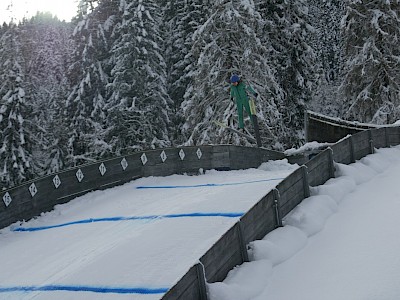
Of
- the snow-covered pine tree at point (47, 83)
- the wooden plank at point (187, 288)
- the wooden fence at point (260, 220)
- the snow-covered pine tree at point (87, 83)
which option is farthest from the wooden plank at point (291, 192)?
the snow-covered pine tree at point (47, 83)

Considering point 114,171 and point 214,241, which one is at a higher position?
point 114,171

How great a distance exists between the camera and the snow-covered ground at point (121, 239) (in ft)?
23.1

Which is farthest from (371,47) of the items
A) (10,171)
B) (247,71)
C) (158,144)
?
(10,171)

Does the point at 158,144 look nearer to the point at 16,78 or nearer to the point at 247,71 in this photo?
the point at 247,71

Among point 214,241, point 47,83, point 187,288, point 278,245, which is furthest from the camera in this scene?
point 47,83

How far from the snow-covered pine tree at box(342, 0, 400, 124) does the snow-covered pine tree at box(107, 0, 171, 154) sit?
10637mm

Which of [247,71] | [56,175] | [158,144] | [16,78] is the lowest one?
[158,144]

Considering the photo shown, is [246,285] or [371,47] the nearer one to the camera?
[246,285]

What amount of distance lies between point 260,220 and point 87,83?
826 inches

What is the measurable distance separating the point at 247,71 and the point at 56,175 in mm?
11283

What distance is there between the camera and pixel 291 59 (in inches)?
1006

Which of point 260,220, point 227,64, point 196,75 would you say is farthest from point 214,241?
point 196,75

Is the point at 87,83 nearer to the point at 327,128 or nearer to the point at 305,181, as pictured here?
the point at 327,128

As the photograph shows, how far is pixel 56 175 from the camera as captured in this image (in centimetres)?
1281
